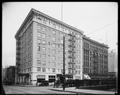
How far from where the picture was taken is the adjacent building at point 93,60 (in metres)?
40.0

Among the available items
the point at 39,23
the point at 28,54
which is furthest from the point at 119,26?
the point at 28,54

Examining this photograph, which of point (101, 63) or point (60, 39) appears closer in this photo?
point (60, 39)

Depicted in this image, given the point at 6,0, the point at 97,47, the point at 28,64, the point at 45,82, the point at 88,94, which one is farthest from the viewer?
the point at 97,47

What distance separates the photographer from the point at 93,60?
43500 millimetres

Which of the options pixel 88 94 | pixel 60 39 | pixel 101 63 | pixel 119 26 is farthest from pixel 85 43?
pixel 119 26

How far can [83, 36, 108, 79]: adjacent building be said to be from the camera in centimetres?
3997

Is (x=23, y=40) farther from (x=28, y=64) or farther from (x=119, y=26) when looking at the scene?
(x=119, y=26)

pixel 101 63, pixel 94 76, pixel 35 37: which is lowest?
pixel 94 76

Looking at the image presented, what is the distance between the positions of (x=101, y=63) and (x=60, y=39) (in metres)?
27.8

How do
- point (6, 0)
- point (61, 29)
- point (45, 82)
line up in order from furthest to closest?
point (45, 82) → point (61, 29) → point (6, 0)

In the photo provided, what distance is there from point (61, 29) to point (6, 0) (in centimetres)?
1288

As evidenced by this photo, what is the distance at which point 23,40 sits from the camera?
19344 millimetres

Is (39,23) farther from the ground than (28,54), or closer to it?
farther from the ground

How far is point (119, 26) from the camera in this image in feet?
21.6
